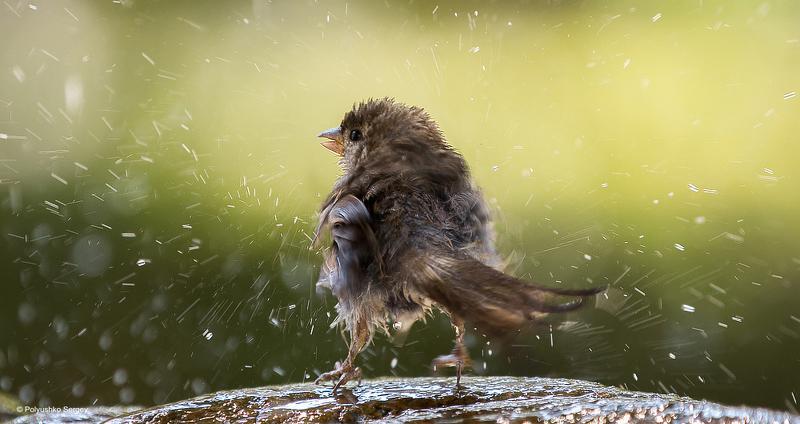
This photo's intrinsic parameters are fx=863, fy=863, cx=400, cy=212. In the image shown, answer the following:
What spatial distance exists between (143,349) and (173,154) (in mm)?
1170

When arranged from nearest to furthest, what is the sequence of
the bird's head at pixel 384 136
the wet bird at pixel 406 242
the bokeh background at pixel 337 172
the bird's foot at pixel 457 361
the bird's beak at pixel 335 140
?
1. the wet bird at pixel 406 242
2. the bird's foot at pixel 457 361
3. the bird's head at pixel 384 136
4. the bird's beak at pixel 335 140
5. the bokeh background at pixel 337 172

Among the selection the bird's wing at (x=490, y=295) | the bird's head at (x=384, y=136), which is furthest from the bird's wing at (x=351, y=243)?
the bird's head at (x=384, y=136)

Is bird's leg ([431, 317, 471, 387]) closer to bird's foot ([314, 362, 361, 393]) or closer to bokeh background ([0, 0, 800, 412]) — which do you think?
bird's foot ([314, 362, 361, 393])

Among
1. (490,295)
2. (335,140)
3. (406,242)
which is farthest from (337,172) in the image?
(490,295)

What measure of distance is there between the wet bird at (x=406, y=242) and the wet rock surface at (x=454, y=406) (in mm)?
189

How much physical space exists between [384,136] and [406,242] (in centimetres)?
84

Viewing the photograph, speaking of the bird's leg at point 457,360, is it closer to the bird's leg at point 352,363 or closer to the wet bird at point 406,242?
the wet bird at point 406,242

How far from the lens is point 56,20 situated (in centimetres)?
607

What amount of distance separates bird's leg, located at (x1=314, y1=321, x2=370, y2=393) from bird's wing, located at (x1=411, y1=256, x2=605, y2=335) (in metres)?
0.63

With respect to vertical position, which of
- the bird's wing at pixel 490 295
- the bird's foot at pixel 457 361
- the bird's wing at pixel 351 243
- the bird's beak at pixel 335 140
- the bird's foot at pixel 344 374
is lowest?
the bird's foot at pixel 344 374

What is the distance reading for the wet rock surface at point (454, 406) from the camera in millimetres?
2459

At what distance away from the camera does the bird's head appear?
364cm

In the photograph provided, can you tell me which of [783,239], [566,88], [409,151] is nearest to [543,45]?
[566,88]

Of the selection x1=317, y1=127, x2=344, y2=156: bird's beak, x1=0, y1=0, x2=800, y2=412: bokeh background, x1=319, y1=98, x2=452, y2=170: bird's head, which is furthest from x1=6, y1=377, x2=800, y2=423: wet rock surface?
x1=0, y1=0, x2=800, y2=412: bokeh background
